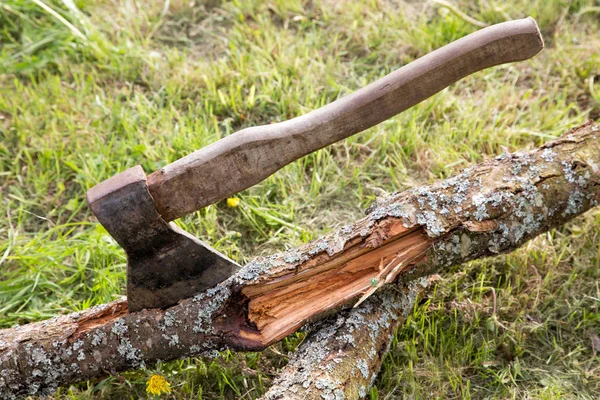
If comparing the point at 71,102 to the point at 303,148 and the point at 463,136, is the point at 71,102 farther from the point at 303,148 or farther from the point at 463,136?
the point at 463,136

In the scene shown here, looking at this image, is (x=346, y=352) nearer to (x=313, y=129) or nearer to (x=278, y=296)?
(x=278, y=296)

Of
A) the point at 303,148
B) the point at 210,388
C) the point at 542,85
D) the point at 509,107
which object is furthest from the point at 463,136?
the point at 210,388

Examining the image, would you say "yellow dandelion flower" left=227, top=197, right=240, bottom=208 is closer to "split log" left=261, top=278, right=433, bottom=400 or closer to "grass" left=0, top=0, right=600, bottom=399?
"grass" left=0, top=0, right=600, bottom=399

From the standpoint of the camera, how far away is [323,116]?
2.15 metres

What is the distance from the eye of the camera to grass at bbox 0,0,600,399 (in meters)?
2.48

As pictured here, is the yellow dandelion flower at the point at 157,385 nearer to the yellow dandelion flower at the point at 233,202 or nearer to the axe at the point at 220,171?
the axe at the point at 220,171

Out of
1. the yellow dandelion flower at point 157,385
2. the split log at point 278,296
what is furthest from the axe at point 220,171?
the yellow dandelion flower at point 157,385

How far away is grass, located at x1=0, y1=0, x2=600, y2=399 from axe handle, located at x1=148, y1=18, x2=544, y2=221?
2.40 feet

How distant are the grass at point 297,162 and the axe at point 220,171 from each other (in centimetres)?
43

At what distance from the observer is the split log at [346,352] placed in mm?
2025

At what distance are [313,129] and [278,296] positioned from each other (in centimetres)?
59

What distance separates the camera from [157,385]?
2.30 m

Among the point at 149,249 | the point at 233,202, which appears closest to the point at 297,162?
the point at 233,202

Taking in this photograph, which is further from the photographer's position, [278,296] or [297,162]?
[297,162]
